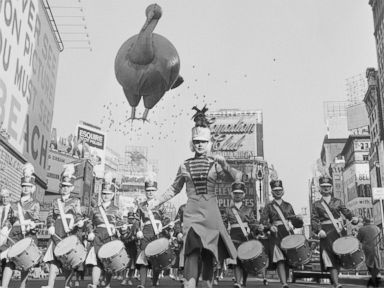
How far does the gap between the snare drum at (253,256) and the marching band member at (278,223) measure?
22 cm

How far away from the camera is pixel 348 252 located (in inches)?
296

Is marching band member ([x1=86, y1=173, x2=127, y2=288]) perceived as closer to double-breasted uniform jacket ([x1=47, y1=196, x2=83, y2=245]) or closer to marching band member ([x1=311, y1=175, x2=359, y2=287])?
double-breasted uniform jacket ([x1=47, y1=196, x2=83, y2=245])

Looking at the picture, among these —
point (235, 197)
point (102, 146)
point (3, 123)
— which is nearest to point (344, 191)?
point (102, 146)

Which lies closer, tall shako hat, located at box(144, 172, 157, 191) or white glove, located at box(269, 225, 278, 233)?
white glove, located at box(269, 225, 278, 233)

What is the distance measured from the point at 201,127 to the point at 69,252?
321 cm

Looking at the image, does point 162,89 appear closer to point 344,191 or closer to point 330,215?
point 330,215

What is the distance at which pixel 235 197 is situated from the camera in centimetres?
1022

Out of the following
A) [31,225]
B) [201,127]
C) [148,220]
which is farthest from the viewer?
[148,220]

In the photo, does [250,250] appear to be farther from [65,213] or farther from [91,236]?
[65,213]

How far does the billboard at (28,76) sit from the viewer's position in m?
21.3

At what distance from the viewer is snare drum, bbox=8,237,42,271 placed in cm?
727

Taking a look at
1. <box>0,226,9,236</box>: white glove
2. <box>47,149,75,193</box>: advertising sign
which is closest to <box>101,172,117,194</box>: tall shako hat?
<box>0,226,9,236</box>: white glove

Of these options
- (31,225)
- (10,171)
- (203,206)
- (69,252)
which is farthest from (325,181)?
(10,171)

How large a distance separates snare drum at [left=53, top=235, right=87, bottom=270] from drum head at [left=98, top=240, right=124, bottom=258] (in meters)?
0.45
